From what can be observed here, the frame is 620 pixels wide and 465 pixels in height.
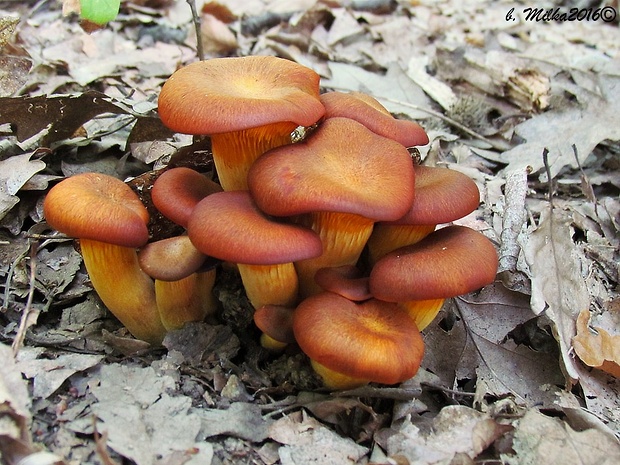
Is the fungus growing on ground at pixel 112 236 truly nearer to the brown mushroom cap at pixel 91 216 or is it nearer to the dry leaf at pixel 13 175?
the brown mushroom cap at pixel 91 216

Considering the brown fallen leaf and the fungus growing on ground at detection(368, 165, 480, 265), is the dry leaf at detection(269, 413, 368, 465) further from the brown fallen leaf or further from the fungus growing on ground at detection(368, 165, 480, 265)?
the brown fallen leaf

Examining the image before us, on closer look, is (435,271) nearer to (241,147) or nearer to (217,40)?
(241,147)

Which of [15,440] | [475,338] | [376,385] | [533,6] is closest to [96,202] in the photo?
[15,440]

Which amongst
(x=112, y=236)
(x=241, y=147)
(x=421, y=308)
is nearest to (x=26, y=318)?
(x=112, y=236)

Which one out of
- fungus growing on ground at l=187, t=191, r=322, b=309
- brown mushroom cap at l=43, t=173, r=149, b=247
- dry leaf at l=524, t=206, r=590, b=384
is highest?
fungus growing on ground at l=187, t=191, r=322, b=309

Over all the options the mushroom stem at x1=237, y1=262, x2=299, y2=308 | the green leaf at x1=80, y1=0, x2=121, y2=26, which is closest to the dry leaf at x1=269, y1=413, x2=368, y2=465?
the mushroom stem at x1=237, y1=262, x2=299, y2=308

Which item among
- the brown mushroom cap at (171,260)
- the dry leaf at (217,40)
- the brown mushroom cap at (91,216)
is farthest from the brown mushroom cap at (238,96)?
the dry leaf at (217,40)
